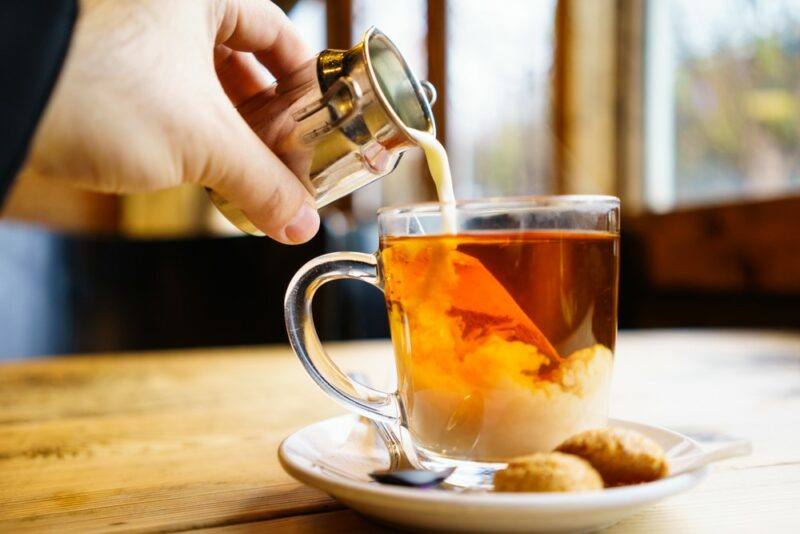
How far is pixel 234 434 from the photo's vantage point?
90 centimetres

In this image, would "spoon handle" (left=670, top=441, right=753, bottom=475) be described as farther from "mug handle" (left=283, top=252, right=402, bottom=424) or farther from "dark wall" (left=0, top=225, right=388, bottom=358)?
"dark wall" (left=0, top=225, right=388, bottom=358)

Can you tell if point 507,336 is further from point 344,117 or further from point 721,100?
point 721,100

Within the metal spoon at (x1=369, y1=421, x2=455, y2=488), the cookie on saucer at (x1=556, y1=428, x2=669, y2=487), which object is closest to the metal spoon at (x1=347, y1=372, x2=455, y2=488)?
the metal spoon at (x1=369, y1=421, x2=455, y2=488)

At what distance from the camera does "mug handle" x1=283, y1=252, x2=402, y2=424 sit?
0.70 m

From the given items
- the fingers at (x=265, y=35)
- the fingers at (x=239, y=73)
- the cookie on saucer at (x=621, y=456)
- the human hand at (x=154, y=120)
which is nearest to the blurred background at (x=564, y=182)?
the fingers at (x=239, y=73)

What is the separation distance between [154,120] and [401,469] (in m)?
0.36

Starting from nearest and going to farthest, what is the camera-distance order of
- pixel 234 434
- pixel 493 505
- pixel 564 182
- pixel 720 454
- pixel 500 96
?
pixel 493 505 < pixel 720 454 < pixel 234 434 < pixel 564 182 < pixel 500 96

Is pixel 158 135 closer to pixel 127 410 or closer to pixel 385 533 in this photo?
pixel 385 533

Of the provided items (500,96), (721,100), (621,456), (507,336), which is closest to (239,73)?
(507,336)

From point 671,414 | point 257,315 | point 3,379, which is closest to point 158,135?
point 671,414

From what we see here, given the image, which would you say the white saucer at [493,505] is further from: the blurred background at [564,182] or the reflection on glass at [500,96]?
the reflection on glass at [500,96]

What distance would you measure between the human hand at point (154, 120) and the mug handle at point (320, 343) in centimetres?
7

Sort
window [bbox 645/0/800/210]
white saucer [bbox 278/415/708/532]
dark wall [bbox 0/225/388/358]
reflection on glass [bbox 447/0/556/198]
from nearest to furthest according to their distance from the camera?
white saucer [bbox 278/415/708/532] < dark wall [bbox 0/225/388/358] < window [bbox 645/0/800/210] < reflection on glass [bbox 447/0/556/198]

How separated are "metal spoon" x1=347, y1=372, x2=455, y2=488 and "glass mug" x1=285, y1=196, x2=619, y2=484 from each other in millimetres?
20
